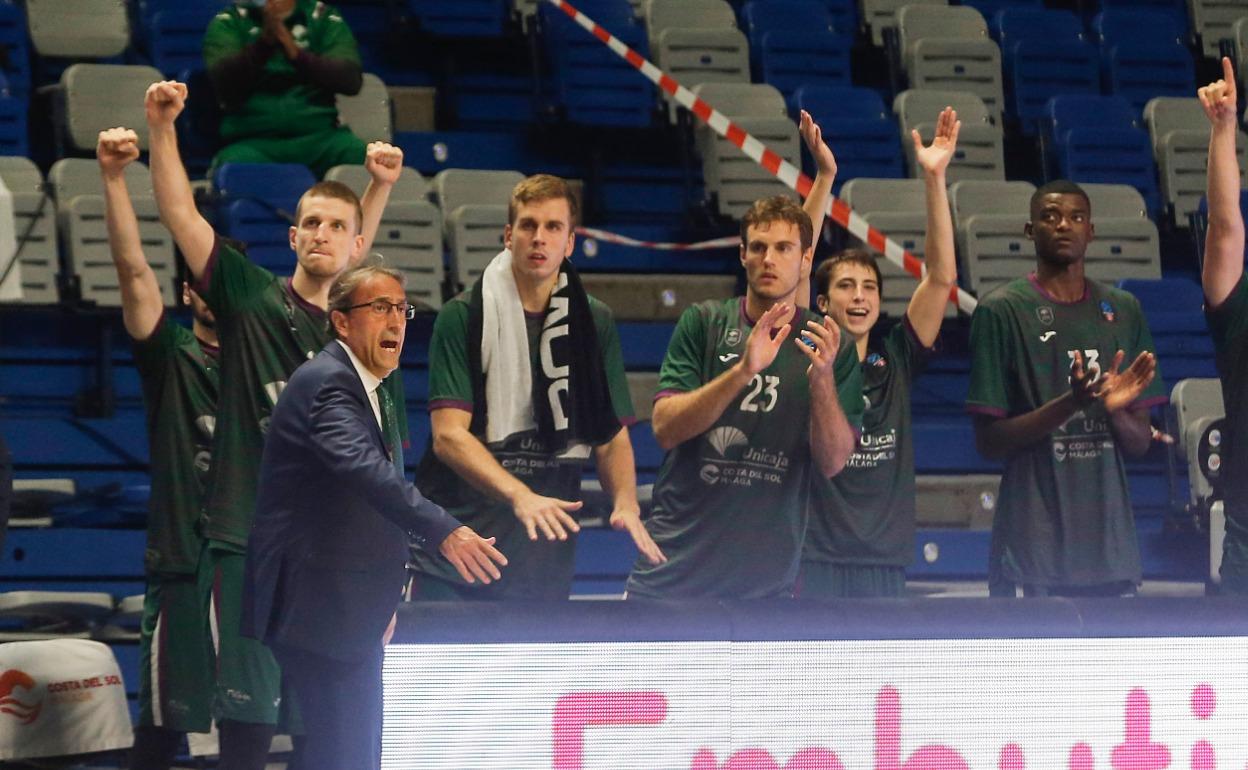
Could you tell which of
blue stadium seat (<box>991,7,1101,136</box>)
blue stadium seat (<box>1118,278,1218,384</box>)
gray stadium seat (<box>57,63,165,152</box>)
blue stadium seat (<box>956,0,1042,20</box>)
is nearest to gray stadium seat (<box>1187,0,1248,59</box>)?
blue stadium seat (<box>991,7,1101,136</box>)

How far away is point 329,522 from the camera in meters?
3.80

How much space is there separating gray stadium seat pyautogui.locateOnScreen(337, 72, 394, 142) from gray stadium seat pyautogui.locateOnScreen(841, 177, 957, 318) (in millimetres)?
2342

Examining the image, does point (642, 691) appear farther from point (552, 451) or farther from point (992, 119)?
point (992, 119)

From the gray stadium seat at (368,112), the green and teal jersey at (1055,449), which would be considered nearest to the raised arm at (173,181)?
the green and teal jersey at (1055,449)

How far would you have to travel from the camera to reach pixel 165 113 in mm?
4496

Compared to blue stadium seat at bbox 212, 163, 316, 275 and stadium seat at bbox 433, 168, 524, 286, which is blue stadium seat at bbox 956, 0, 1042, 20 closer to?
stadium seat at bbox 433, 168, 524, 286

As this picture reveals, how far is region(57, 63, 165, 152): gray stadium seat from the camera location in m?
8.04

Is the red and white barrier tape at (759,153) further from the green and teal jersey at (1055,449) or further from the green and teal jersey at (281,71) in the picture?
the green and teal jersey at (1055,449)

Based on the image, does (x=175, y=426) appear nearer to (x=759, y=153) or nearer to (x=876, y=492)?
(x=876, y=492)

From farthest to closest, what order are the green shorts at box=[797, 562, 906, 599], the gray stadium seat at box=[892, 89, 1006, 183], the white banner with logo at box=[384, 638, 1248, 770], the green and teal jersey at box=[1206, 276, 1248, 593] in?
the gray stadium seat at box=[892, 89, 1006, 183] < the green shorts at box=[797, 562, 906, 599] < the green and teal jersey at box=[1206, 276, 1248, 593] < the white banner with logo at box=[384, 638, 1248, 770]

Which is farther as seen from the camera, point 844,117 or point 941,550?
point 844,117

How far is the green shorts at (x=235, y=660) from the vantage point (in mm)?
4422

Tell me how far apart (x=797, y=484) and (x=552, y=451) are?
0.69 m

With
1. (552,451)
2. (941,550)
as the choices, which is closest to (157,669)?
(552,451)
